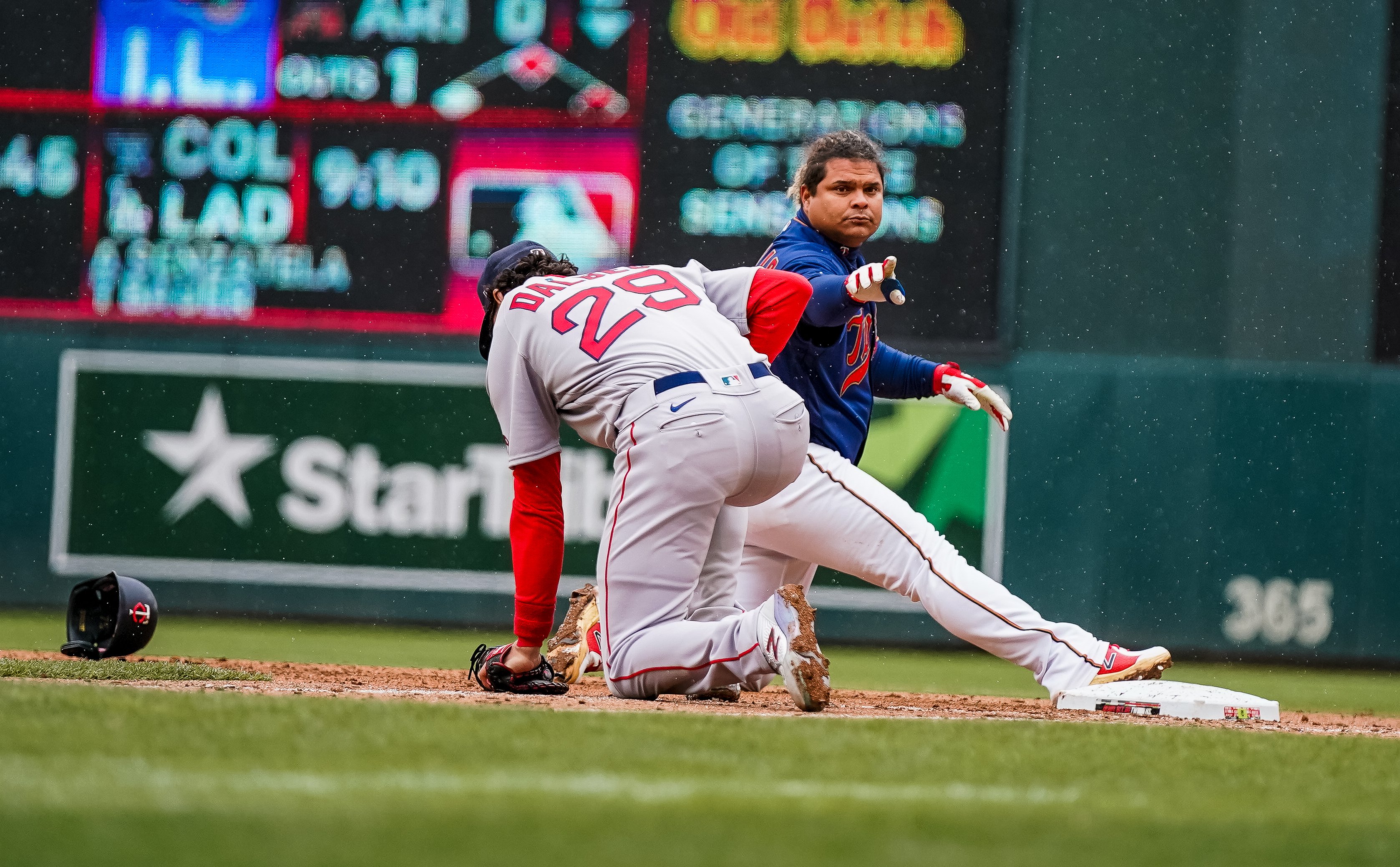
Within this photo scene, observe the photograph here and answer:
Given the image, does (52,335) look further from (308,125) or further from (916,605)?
(916,605)

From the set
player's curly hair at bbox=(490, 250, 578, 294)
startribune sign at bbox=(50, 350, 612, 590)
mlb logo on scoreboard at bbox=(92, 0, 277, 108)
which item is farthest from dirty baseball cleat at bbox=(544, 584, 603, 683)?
mlb logo on scoreboard at bbox=(92, 0, 277, 108)

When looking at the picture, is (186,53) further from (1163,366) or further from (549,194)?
(1163,366)

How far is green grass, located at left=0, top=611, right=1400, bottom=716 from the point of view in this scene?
5.35m

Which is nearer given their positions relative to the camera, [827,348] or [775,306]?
[775,306]

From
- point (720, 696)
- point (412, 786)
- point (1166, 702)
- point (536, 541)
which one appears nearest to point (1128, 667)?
point (1166, 702)

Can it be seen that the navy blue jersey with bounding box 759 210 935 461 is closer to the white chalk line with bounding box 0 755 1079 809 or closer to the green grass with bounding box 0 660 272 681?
the green grass with bounding box 0 660 272 681

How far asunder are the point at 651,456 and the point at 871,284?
0.69 meters

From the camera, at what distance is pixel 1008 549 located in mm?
6738

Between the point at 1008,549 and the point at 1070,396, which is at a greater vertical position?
the point at 1070,396

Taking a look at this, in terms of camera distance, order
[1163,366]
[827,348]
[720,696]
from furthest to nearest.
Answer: [1163,366]
[827,348]
[720,696]

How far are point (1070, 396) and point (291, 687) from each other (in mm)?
3940

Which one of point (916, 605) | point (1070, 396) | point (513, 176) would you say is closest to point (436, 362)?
point (513, 176)

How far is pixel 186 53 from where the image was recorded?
6.80m

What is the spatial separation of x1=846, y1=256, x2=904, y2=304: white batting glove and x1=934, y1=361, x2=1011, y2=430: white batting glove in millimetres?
612
